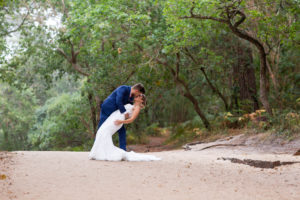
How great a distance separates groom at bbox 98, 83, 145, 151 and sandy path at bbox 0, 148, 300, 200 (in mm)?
1166

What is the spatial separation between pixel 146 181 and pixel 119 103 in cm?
293

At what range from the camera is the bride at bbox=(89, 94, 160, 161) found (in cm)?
827

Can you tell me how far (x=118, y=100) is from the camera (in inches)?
332

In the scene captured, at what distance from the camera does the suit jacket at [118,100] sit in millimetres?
8414

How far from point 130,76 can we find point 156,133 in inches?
415

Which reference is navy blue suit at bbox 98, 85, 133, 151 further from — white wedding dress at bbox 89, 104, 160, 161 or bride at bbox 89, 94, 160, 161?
white wedding dress at bbox 89, 104, 160, 161

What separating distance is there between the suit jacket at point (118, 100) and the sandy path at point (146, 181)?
1408 mm

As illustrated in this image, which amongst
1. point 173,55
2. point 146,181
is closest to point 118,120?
point 146,181

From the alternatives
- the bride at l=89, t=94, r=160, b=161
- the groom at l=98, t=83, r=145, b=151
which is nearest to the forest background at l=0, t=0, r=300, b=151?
the groom at l=98, t=83, r=145, b=151

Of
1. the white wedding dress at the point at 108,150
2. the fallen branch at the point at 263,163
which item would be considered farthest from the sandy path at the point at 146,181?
the white wedding dress at the point at 108,150

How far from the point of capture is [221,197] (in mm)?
4930

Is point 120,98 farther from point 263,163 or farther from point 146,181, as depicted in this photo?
point 263,163

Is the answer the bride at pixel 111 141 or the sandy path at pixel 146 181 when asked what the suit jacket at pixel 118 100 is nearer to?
the bride at pixel 111 141

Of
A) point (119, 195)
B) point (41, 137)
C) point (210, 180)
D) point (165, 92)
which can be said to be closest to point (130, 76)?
point (165, 92)
